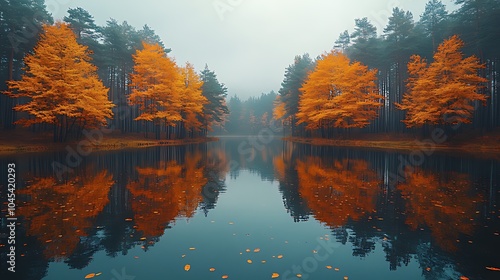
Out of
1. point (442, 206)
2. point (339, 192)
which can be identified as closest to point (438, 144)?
point (442, 206)

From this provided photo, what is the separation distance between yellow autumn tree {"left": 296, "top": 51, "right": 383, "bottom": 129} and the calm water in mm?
26972

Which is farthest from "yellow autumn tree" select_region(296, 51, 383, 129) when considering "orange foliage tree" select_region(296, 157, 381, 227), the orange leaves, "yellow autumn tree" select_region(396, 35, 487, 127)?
"orange foliage tree" select_region(296, 157, 381, 227)

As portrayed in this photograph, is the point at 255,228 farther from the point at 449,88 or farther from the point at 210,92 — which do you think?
the point at 210,92

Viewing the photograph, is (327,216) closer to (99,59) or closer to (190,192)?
(190,192)

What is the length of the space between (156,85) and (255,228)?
3479 cm

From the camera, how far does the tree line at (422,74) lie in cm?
3048

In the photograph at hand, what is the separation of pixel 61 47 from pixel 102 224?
28288 mm

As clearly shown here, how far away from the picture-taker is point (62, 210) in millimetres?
8336

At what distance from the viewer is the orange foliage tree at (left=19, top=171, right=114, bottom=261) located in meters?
6.08

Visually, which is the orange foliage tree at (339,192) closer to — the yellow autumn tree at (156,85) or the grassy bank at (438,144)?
the grassy bank at (438,144)

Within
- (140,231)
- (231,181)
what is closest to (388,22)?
(231,181)

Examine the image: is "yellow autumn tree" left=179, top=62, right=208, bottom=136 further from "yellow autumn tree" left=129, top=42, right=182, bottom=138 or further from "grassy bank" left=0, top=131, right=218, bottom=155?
"grassy bank" left=0, top=131, right=218, bottom=155

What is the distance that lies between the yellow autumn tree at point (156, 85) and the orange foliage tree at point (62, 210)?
26934 mm

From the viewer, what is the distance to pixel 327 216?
26.7 feet
